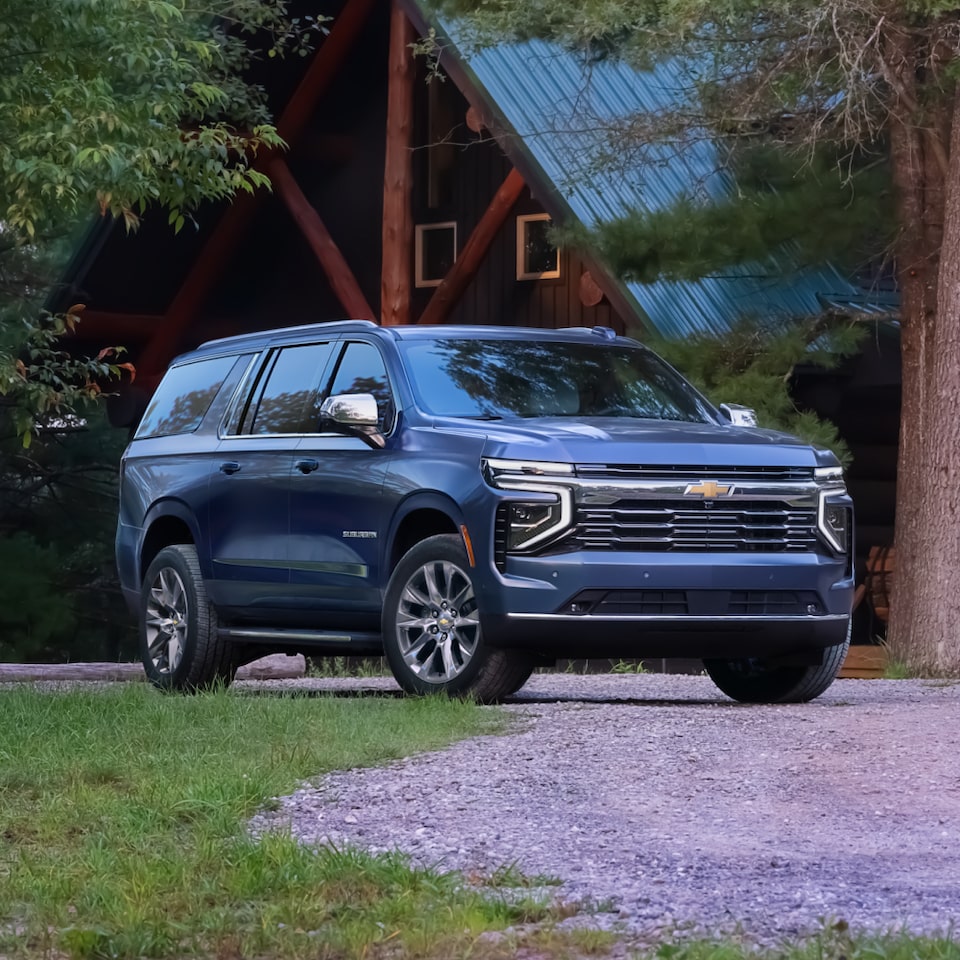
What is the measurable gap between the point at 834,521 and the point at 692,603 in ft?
3.42

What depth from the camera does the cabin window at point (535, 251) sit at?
2397cm

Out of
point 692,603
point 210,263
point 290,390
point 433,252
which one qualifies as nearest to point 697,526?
point 692,603

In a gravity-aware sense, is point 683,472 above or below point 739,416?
below

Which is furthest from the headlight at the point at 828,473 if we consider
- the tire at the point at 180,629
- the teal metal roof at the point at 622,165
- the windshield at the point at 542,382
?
the teal metal roof at the point at 622,165

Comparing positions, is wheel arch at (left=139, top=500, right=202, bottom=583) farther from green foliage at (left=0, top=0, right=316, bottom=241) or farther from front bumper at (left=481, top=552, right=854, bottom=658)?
front bumper at (left=481, top=552, right=854, bottom=658)

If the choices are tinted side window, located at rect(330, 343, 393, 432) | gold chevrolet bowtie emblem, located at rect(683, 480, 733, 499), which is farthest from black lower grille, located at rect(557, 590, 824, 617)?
tinted side window, located at rect(330, 343, 393, 432)

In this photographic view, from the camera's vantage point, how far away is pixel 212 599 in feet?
40.0

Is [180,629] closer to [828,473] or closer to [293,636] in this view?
[293,636]

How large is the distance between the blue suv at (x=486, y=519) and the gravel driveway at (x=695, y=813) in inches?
21.3

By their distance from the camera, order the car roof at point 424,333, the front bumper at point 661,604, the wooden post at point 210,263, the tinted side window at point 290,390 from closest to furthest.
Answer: the front bumper at point 661,604, the car roof at point 424,333, the tinted side window at point 290,390, the wooden post at point 210,263

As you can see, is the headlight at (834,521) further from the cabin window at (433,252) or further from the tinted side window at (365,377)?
the cabin window at (433,252)

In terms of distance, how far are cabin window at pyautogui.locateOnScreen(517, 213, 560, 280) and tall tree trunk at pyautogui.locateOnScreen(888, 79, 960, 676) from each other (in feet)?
25.4

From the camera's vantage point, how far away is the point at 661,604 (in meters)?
10.1

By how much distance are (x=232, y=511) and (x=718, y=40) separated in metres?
5.91
